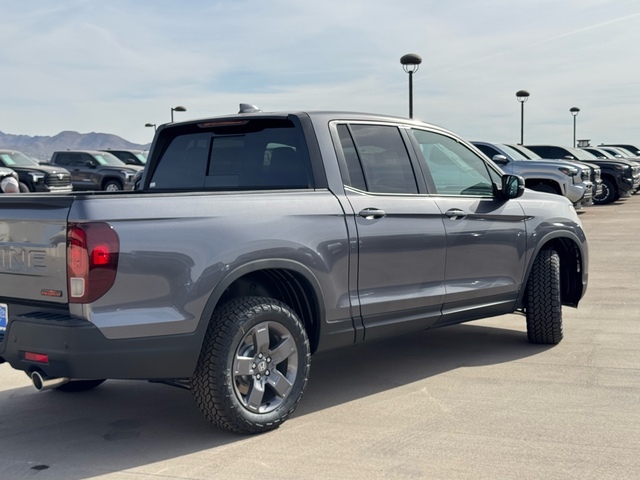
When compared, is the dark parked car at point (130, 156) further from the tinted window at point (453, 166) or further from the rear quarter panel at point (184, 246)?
the rear quarter panel at point (184, 246)

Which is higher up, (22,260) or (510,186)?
(510,186)

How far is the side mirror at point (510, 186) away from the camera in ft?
21.0

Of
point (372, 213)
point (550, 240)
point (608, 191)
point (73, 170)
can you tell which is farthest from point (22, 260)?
point (73, 170)

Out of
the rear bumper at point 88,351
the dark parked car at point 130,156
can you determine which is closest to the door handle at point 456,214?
the rear bumper at point 88,351

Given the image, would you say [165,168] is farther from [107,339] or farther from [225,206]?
[107,339]

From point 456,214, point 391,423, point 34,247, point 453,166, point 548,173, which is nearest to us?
point 34,247

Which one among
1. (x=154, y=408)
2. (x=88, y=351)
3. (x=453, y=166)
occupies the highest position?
(x=453, y=166)

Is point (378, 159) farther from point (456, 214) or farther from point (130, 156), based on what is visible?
point (130, 156)

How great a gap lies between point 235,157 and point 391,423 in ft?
6.41

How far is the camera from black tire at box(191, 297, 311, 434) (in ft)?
14.7

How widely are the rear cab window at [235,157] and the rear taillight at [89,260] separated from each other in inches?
57.8

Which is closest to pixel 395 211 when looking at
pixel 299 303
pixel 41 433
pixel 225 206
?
pixel 299 303

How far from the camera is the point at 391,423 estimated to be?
15.9ft

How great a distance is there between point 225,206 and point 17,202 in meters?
1.04
